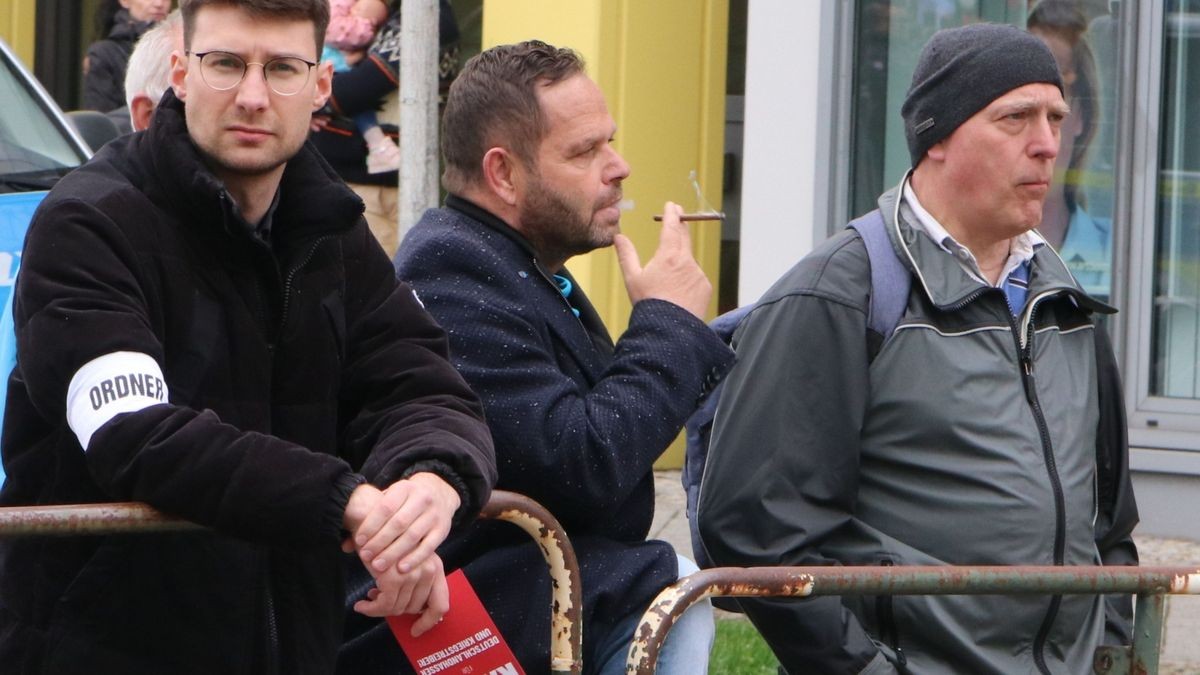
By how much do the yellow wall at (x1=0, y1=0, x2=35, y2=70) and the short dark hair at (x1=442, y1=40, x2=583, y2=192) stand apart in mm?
8185

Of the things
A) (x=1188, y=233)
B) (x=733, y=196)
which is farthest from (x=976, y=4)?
(x=733, y=196)

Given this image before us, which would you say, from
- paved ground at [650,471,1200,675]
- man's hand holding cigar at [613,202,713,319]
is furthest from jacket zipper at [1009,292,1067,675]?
paved ground at [650,471,1200,675]

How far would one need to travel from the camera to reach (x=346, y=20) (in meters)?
8.02

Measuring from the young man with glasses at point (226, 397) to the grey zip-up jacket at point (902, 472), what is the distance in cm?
68

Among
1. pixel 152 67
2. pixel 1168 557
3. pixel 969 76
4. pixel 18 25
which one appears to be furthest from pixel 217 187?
pixel 18 25

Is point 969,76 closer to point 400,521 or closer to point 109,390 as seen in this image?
point 400,521

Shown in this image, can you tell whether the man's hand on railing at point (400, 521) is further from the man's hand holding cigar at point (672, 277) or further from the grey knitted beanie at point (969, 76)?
the grey knitted beanie at point (969, 76)

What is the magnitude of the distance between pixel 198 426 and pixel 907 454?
1345 millimetres

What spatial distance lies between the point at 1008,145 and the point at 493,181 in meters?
0.93

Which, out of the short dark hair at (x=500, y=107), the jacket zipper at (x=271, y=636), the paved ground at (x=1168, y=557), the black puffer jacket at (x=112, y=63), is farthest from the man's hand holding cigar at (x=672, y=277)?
the black puffer jacket at (x=112, y=63)

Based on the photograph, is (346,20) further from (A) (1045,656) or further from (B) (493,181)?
(A) (1045,656)

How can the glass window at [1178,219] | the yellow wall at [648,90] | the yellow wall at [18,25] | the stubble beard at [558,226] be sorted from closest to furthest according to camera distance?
1. the stubble beard at [558,226]
2. the glass window at [1178,219]
3. the yellow wall at [648,90]
4. the yellow wall at [18,25]

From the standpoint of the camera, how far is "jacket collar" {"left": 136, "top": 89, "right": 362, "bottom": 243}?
2.49 m

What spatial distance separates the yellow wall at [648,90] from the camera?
25.5 ft
